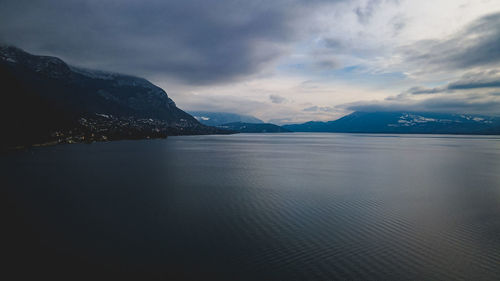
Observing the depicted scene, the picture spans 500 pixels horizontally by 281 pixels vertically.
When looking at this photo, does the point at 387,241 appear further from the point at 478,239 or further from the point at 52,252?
the point at 52,252

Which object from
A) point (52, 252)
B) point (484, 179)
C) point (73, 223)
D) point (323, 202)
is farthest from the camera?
point (484, 179)

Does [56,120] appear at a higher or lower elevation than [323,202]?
higher

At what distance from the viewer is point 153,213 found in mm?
20734

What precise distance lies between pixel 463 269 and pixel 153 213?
68.0 feet

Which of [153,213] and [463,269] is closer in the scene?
[463,269]

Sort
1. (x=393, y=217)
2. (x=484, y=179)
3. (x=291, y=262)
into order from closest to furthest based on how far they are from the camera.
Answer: (x=291, y=262) → (x=393, y=217) → (x=484, y=179)

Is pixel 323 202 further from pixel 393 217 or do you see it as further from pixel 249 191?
pixel 249 191

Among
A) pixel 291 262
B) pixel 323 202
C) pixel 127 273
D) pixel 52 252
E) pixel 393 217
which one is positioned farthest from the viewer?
pixel 323 202

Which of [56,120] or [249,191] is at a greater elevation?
[56,120]

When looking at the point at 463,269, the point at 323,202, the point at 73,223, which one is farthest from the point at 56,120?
the point at 463,269

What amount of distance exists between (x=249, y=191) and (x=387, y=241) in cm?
1667

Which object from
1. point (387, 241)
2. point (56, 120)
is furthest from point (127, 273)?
point (56, 120)

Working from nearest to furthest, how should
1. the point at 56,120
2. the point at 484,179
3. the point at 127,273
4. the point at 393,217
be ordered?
the point at 127,273 < the point at 393,217 < the point at 484,179 < the point at 56,120

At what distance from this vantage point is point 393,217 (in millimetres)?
20125
